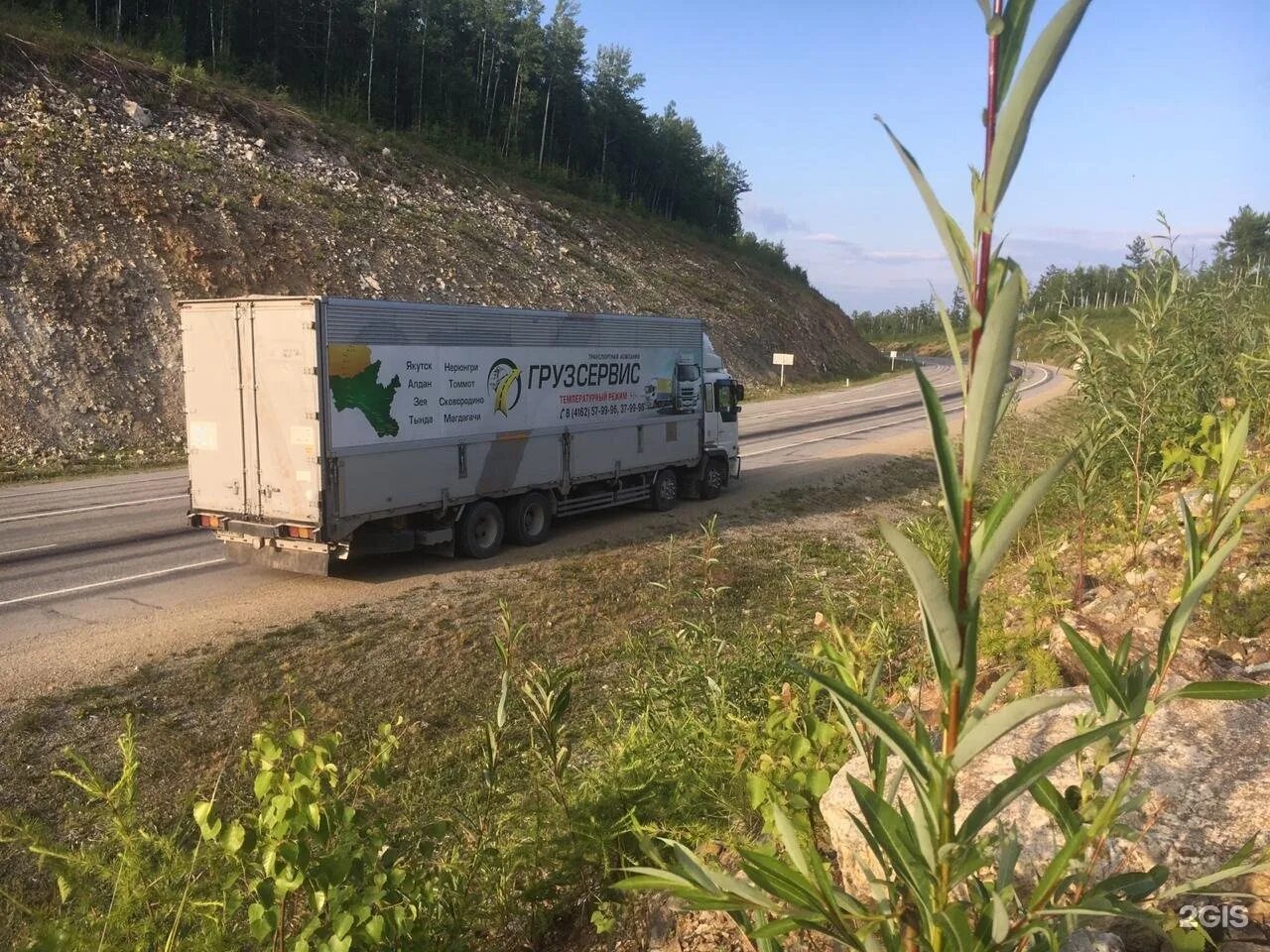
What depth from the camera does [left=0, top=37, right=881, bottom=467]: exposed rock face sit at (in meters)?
21.8

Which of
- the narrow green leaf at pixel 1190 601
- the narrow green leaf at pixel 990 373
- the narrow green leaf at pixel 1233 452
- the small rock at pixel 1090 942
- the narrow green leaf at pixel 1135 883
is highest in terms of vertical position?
the narrow green leaf at pixel 990 373

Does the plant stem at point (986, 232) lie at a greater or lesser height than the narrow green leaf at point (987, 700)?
greater

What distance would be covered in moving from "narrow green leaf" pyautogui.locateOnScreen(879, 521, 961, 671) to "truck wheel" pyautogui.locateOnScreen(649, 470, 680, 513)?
50.1 ft

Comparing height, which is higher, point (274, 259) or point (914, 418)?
point (274, 259)

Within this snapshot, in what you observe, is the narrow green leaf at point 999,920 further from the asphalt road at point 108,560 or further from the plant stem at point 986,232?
the asphalt road at point 108,560

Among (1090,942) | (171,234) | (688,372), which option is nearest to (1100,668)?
(1090,942)

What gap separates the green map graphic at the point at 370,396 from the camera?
36.2 feet

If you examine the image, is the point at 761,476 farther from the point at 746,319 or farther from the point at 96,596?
the point at 746,319

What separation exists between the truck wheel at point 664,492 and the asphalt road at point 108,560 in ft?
8.27

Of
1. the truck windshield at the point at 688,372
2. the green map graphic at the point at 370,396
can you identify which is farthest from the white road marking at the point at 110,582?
the truck windshield at the point at 688,372

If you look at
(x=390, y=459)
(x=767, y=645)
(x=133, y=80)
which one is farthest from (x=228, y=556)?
(x=133, y=80)

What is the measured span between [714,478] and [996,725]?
16.8m

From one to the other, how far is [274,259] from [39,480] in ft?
37.1

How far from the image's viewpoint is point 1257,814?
2.94m
